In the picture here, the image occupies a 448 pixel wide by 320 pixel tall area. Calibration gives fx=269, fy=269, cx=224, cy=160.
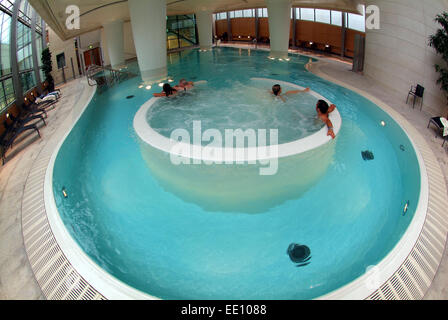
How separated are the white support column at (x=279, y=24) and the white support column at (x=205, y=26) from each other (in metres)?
6.32

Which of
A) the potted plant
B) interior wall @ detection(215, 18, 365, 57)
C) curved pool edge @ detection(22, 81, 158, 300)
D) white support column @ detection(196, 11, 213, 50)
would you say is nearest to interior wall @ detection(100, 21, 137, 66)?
white support column @ detection(196, 11, 213, 50)

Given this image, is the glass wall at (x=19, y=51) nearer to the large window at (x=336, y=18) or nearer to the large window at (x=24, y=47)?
the large window at (x=24, y=47)

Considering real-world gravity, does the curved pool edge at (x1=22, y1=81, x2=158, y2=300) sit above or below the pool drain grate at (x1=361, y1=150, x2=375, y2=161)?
below

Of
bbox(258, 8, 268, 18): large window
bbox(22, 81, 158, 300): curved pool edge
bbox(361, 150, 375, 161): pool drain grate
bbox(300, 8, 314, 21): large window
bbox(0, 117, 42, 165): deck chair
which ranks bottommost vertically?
bbox(22, 81, 158, 300): curved pool edge

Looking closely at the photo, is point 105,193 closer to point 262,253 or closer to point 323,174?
point 262,253

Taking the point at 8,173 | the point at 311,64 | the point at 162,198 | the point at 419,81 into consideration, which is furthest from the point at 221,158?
the point at 311,64

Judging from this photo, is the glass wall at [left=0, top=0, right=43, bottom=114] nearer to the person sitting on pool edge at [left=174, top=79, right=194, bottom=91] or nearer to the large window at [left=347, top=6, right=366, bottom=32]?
the person sitting on pool edge at [left=174, top=79, right=194, bottom=91]

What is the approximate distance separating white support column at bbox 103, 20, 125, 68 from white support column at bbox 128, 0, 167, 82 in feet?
20.7

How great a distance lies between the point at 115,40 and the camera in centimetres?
1495

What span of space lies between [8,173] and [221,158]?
4.07 metres

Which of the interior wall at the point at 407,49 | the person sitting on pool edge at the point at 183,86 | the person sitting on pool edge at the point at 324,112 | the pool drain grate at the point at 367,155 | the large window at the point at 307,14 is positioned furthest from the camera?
the large window at the point at 307,14

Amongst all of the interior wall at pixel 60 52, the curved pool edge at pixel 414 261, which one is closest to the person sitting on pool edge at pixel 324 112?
the curved pool edge at pixel 414 261

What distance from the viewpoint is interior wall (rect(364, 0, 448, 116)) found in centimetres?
630

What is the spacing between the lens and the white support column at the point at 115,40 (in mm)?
14648
